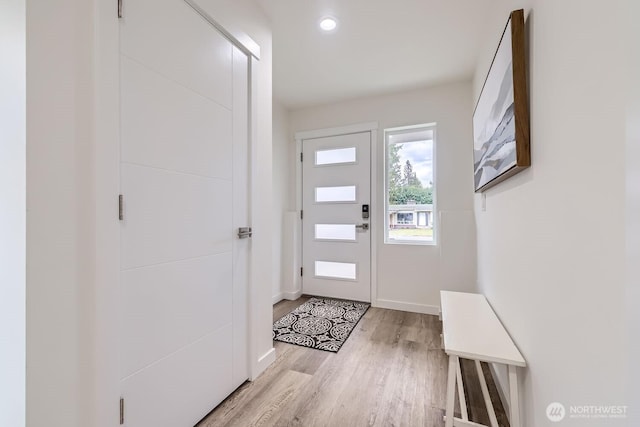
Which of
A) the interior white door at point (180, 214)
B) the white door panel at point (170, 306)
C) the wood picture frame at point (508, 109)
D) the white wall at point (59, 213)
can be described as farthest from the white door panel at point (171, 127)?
the wood picture frame at point (508, 109)

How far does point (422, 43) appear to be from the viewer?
87.7 inches

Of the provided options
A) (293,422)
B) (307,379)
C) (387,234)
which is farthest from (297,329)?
(387,234)

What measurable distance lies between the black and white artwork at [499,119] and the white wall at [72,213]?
162 cm

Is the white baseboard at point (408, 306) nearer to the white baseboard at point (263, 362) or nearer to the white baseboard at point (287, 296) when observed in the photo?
the white baseboard at point (287, 296)

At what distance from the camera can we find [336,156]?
343cm

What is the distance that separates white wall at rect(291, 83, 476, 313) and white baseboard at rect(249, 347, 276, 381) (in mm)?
1592

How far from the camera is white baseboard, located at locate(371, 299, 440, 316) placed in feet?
9.70

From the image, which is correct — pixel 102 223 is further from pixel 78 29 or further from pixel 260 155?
pixel 260 155

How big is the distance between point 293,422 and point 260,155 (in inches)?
64.8

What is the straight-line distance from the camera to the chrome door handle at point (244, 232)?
1.70 meters

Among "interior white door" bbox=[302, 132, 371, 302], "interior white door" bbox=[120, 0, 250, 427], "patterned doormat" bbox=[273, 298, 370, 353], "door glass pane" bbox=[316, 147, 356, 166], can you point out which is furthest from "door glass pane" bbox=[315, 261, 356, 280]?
"interior white door" bbox=[120, 0, 250, 427]

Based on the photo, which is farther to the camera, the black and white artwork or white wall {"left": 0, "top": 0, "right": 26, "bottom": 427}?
the black and white artwork

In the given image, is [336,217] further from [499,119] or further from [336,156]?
[499,119]

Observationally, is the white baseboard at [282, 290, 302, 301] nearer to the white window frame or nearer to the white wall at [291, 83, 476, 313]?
the white wall at [291, 83, 476, 313]
